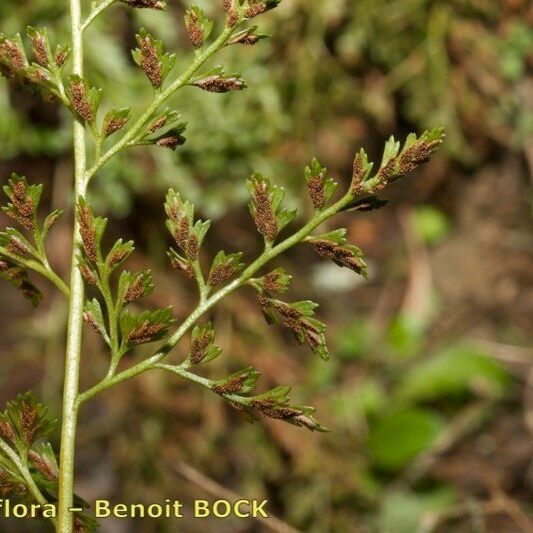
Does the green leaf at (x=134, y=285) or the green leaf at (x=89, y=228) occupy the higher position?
the green leaf at (x=89, y=228)

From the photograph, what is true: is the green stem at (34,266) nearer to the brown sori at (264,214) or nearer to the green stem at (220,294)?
the green stem at (220,294)

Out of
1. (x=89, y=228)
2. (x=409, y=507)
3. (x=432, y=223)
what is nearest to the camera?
(x=89, y=228)

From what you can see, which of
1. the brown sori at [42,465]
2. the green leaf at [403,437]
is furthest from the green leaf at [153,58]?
the green leaf at [403,437]

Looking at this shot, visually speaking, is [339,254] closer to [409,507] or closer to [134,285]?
[134,285]

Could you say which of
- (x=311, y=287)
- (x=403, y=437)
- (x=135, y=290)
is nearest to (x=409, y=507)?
(x=403, y=437)

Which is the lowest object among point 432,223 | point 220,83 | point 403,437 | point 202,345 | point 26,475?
point 403,437

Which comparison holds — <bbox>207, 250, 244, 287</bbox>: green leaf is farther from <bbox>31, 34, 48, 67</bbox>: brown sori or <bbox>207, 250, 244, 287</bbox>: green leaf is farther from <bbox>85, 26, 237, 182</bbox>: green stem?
<bbox>31, 34, 48, 67</bbox>: brown sori

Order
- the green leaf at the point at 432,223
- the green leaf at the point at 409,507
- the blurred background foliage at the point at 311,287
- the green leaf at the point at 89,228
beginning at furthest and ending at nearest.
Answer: the green leaf at the point at 432,223
the green leaf at the point at 409,507
the blurred background foliage at the point at 311,287
the green leaf at the point at 89,228

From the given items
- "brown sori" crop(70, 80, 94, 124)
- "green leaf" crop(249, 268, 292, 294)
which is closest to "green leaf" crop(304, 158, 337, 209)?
"green leaf" crop(249, 268, 292, 294)
